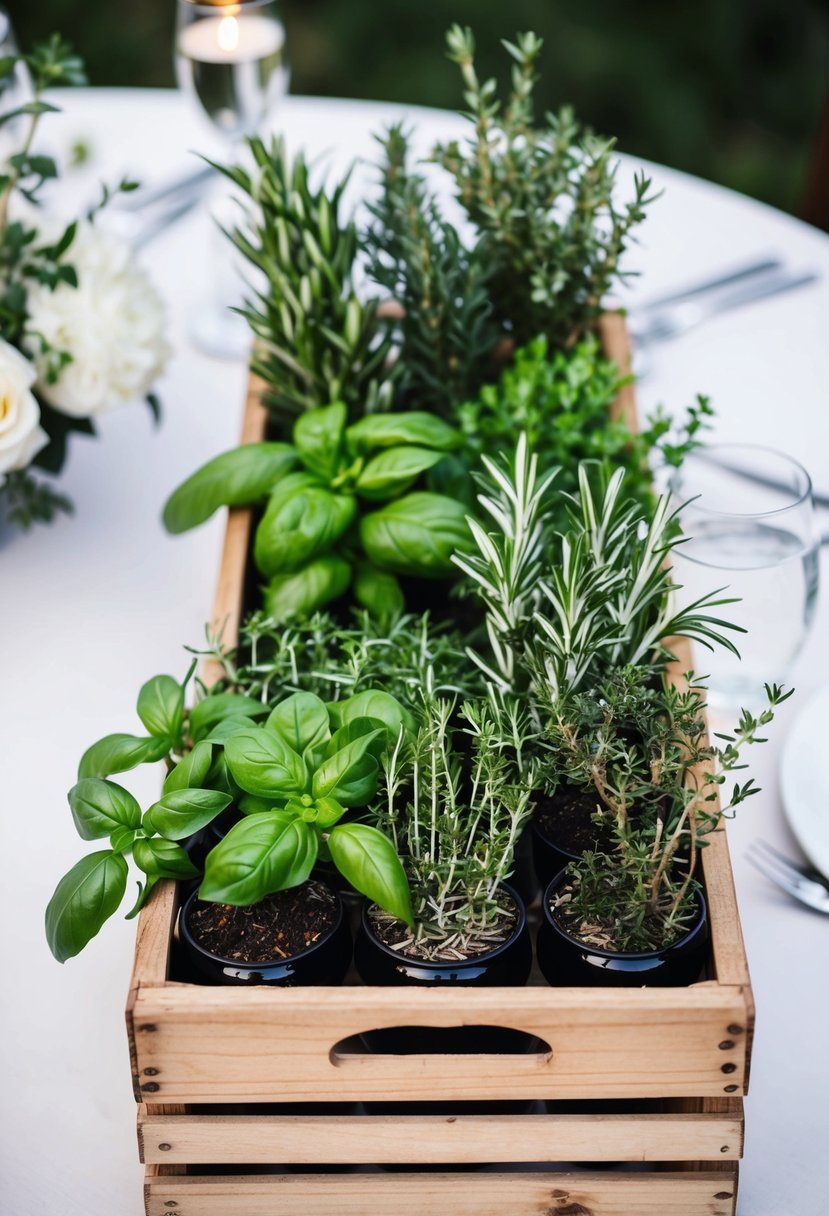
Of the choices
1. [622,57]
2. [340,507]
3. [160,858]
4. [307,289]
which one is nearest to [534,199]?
[307,289]

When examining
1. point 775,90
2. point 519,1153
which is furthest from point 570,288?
point 775,90

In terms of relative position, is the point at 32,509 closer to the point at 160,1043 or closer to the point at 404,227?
the point at 404,227

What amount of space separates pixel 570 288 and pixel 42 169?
463mm

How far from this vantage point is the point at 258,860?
69 cm

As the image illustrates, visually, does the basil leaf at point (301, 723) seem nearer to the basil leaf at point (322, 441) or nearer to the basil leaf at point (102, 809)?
the basil leaf at point (102, 809)

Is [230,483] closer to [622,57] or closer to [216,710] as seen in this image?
[216,710]

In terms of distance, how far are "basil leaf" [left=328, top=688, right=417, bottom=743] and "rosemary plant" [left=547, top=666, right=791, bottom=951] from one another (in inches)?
3.5

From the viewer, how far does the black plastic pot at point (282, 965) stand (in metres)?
0.69

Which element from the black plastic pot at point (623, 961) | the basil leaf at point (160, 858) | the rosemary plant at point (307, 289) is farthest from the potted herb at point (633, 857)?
the rosemary plant at point (307, 289)

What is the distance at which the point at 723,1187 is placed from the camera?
70 centimetres

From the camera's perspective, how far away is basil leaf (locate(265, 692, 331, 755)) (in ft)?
2.53

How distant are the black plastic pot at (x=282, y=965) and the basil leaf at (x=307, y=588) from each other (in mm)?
284

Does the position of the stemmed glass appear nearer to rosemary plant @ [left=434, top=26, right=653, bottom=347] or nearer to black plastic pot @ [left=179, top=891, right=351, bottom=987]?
rosemary plant @ [left=434, top=26, right=653, bottom=347]

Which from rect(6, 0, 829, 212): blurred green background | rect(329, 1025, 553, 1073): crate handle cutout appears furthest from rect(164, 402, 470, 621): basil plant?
rect(6, 0, 829, 212): blurred green background
